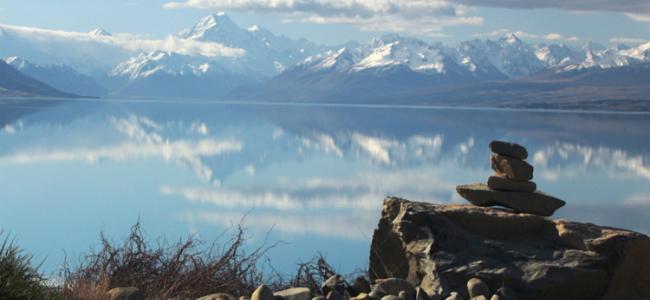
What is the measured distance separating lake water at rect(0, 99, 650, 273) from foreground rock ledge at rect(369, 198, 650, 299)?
334cm

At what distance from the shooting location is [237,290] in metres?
9.59

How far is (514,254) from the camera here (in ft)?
29.2

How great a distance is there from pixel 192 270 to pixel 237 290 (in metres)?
0.72

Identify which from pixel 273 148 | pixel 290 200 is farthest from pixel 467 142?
pixel 290 200

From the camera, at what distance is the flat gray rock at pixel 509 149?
10336 mm

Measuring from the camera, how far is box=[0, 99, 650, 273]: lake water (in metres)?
25.0

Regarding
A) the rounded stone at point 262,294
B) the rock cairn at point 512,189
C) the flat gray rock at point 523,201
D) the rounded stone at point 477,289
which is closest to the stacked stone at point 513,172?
the rock cairn at point 512,189

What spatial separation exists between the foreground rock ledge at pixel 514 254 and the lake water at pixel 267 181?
131 inches

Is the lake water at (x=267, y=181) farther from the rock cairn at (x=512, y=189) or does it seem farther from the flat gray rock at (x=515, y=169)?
the flat gray rock at (x=515, y=169)

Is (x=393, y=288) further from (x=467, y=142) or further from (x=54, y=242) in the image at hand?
(x=467, y=142)

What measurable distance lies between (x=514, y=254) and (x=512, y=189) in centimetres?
160

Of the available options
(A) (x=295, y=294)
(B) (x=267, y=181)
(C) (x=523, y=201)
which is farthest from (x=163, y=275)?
(B) (x=267, y=181)

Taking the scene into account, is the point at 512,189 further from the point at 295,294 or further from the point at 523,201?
the point at 295,294

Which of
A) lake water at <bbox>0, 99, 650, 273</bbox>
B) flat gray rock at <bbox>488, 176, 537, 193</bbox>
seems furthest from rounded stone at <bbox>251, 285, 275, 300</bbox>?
lake water at <bbox>0, 99, 650, 273</bbox>
